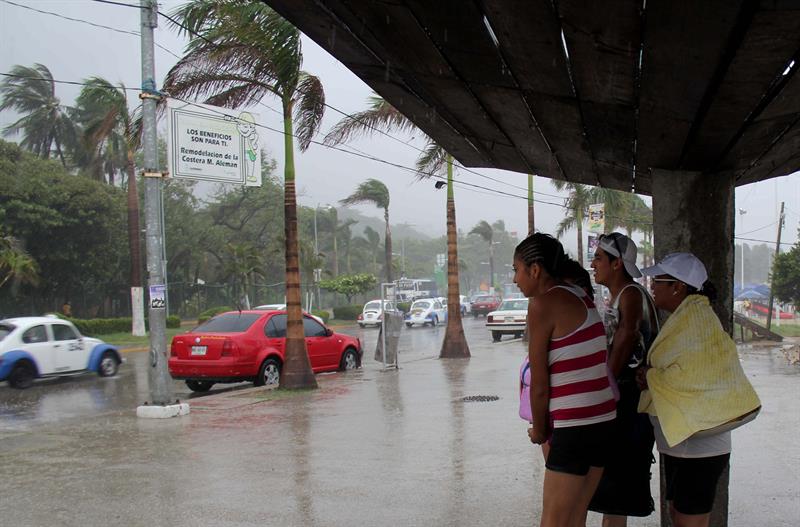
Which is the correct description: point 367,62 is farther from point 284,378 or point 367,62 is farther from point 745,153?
point 284,378

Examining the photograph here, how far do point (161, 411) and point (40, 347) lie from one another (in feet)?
22.4

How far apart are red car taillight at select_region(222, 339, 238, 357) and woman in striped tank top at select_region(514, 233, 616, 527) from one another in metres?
10.8

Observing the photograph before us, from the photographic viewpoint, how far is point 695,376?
3512mm

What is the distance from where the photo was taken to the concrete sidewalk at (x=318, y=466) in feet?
19.1

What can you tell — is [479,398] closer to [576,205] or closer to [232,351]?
[232,351]

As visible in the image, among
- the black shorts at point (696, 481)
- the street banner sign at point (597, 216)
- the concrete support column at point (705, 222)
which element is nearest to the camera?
the black shorts at point (696, 481)

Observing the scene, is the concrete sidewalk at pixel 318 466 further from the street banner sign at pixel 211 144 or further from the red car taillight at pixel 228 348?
the street banner sign at pixel 211 144

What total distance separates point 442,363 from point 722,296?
562 inches

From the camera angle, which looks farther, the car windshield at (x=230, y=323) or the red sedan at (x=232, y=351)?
the car windshield at (x=230, y=323)

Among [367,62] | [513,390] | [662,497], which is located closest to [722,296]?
[662,497]

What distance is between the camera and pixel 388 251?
5559 centimetres

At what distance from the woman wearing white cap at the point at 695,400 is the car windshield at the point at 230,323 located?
11169 mm

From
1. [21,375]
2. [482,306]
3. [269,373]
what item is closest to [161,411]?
[269,373]

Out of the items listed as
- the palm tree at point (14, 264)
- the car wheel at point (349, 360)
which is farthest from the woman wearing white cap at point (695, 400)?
the palm tree at point (14, 264)
